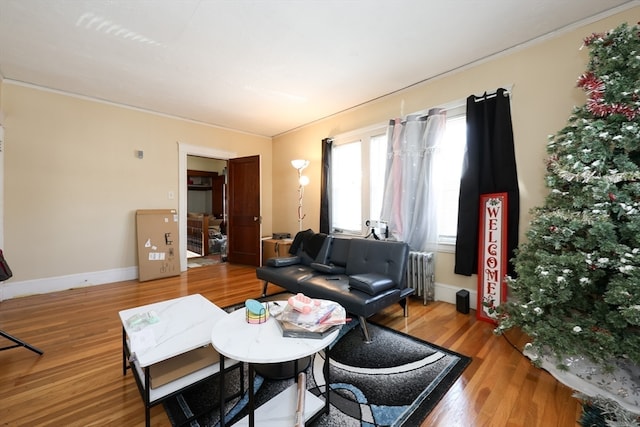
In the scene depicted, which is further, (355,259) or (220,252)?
(220,252)

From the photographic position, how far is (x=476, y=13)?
211cm

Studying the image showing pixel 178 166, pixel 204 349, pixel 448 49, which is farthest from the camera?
pixel 178 166

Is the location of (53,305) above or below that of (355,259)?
below

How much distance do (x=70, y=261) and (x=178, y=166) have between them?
205cm

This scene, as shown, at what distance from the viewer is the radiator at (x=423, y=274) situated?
3.07 m

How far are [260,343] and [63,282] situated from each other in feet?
13.2

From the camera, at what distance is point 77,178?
3.64m

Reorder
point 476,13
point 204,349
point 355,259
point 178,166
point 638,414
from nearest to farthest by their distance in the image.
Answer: point 638,414
point 204,349
point 476,13
point 355,259
point 178,166

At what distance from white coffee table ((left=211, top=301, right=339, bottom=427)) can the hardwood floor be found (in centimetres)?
61

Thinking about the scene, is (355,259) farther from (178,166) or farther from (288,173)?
(178,166)

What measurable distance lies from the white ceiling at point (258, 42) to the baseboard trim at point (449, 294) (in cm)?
261

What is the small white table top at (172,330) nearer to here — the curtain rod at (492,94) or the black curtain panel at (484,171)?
the black curtain panel at (484,171)

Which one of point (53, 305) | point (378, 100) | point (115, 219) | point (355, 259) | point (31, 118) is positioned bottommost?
point (53, 305)

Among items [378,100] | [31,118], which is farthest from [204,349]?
[31,118]
